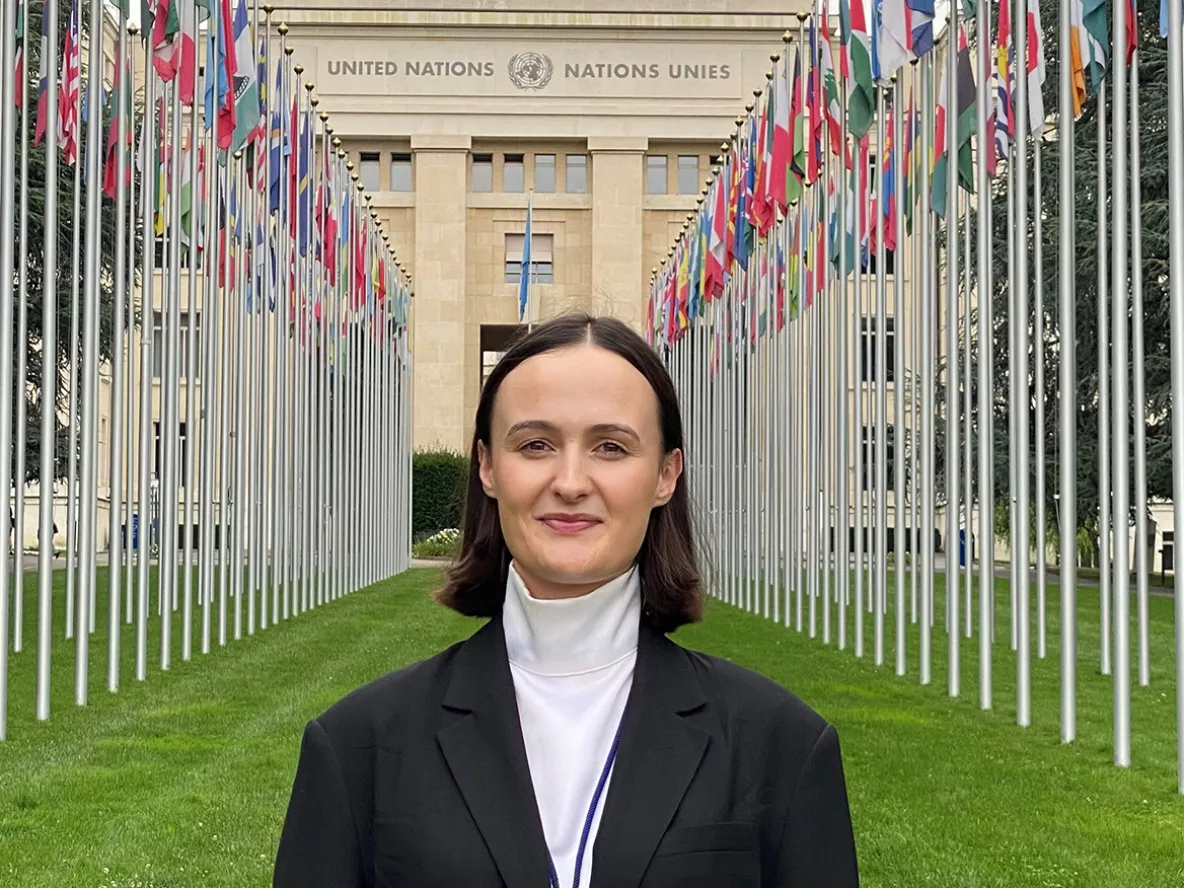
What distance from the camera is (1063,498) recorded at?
34.8 ft

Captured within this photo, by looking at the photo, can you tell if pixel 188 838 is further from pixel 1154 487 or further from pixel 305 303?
pixel 1154 487

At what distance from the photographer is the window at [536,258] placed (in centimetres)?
5775

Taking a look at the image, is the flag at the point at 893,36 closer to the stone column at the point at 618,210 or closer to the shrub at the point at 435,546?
the shrub at the point at 435,546

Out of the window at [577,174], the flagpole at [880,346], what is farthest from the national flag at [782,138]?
the window at [577,174]

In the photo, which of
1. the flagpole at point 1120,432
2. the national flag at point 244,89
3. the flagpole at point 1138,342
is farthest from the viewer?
the national flag at point 244,89

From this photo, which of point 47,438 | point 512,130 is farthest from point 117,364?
point 512,130

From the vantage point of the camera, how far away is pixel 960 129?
13.1 metres

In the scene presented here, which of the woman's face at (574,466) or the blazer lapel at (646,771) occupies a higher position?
the woman's face at (574,466)

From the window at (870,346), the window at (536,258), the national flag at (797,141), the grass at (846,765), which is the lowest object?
the grass at (846,765)

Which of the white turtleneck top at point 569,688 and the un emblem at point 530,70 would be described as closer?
the white turtleneck top at point 569,688

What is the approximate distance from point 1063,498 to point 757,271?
43.4 ft

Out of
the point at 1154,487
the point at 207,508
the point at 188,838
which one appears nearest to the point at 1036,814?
the point at 188,838

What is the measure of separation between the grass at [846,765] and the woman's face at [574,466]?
184 inches

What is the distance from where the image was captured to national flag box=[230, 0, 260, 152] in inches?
671
